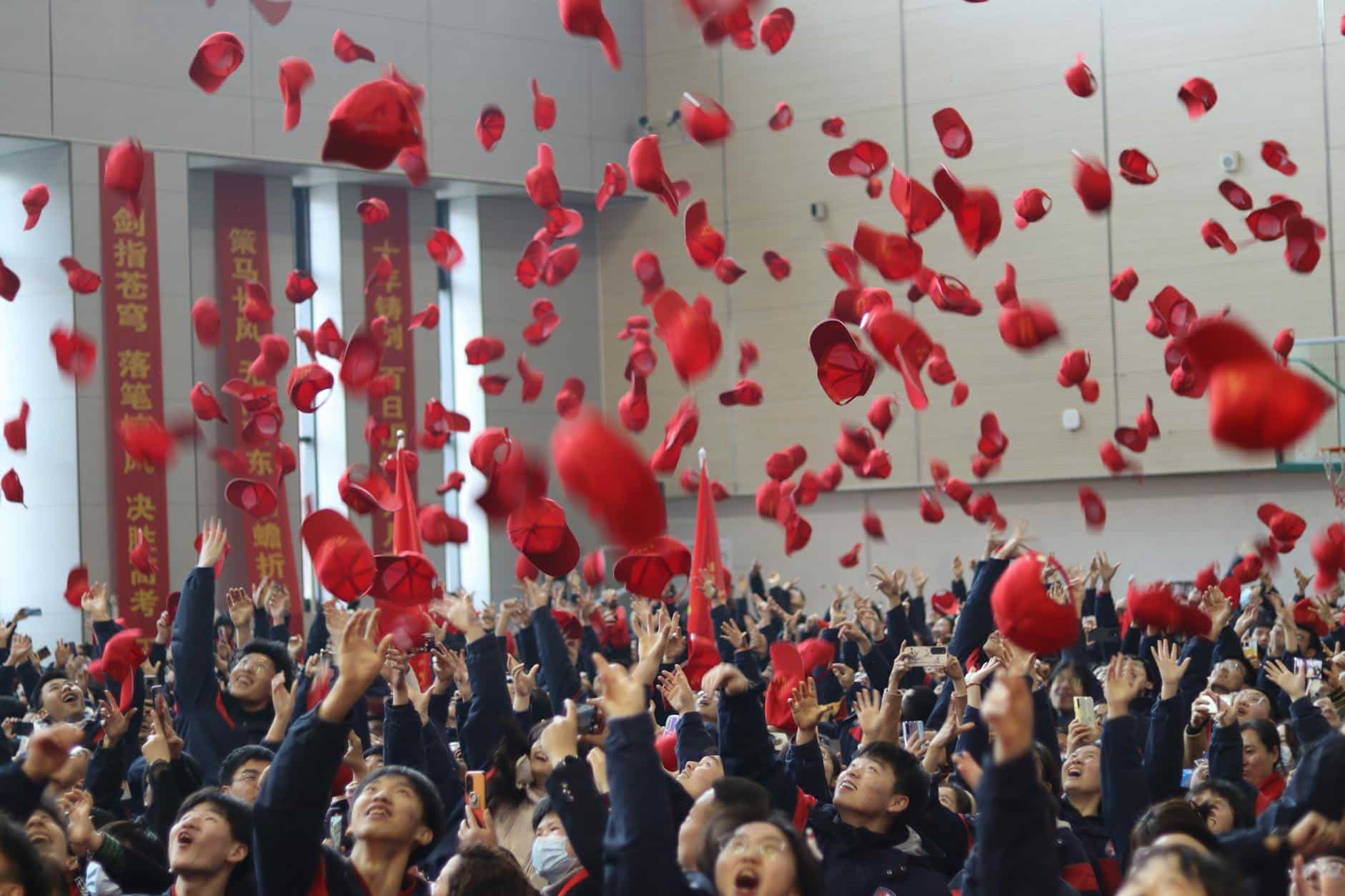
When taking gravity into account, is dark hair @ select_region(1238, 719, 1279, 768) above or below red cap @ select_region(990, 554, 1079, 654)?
below

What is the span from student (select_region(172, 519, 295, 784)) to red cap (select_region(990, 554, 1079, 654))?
2.77 metres

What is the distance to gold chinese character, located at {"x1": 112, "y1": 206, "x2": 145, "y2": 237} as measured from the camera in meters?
15.5

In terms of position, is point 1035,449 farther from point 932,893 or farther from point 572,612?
point 932,893

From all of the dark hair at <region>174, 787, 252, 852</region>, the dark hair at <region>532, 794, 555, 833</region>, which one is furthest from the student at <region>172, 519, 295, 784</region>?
the dark hair at <region>174, 787, 252, 852</region>

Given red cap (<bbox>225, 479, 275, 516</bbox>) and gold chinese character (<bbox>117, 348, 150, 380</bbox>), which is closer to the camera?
red cap (<bbox>225, 479, 275, 516</bbox>)

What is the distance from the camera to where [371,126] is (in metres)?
6.20

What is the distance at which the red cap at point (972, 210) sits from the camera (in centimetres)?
914

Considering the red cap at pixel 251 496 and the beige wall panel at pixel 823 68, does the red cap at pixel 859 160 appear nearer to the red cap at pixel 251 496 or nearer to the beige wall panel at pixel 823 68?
the beige wall panel at pixel 823 68

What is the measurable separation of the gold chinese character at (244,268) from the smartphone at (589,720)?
40.5ft

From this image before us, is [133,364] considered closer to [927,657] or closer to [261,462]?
[261,462]

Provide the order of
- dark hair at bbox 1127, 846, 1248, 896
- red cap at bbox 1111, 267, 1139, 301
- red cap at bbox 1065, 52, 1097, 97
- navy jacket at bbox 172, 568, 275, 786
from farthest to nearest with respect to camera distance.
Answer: red cap at bbox 1111, 267, 1139, 301 < red cap at bbox 1065, 52, 1097, 97 < navy jacket at bbox 172, 568, 275, 786 < dark hair at bbox 1127, 846, 1248, 896

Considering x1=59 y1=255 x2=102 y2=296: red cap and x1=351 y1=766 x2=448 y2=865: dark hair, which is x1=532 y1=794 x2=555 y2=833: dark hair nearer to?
x1=351 y1=766 x2=448 y2=865: dark hair

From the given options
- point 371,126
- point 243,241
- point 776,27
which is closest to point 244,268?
point 243,241

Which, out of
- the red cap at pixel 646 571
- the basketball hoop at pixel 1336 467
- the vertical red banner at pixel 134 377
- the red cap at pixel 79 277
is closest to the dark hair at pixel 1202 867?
the red cap at pixel 646 571
